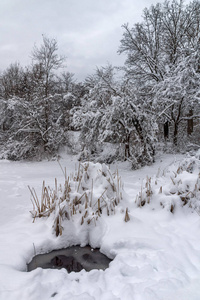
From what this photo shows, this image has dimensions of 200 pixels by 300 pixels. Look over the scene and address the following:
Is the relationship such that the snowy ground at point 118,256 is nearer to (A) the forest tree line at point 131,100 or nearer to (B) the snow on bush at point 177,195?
(B) the snow on bush at point 177,195

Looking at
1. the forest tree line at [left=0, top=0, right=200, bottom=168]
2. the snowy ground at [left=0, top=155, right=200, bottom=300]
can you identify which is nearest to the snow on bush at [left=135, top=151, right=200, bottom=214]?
the snowy ground at [left=0, top=155, right=200, bottom=300]

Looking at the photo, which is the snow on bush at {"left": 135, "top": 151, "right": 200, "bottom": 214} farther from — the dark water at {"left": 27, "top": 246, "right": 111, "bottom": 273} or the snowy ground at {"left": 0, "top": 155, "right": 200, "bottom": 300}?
the dark water at {"left": 27, "top": 246, "right": 111, "bottom": 273}

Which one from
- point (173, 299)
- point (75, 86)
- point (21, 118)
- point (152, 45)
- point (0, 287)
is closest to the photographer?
point (173, 299)

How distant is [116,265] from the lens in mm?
1918

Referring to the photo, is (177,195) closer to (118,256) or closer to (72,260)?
(118,256)

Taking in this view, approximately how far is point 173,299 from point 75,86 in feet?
62.8

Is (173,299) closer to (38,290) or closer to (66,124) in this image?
(38,290)

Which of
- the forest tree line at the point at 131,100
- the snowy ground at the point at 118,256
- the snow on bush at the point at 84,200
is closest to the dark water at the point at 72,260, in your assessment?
the snowy ground at the point at 118,256

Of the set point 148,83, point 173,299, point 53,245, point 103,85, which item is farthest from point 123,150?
point 173,299

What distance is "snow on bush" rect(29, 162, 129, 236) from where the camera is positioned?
8.91ft

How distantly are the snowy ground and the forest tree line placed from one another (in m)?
5.71

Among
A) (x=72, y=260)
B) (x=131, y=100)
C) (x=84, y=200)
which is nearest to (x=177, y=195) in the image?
(x=84, y=200)

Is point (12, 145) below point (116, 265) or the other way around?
the other way around

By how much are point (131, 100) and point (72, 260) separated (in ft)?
24.6
